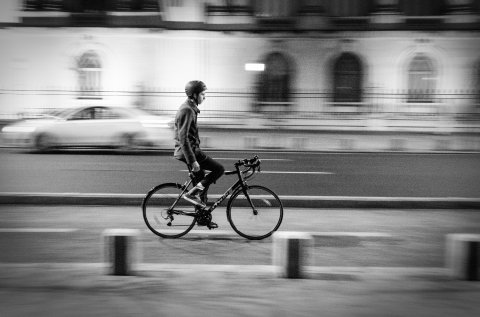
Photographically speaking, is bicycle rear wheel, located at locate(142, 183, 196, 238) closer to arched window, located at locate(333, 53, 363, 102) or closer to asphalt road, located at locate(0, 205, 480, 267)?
asphalt road, located at locate(0, 205, 480, 267)

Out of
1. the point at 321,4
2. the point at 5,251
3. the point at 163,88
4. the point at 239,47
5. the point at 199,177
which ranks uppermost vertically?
the point at 321,4

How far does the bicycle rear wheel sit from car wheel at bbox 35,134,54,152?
36.4ft

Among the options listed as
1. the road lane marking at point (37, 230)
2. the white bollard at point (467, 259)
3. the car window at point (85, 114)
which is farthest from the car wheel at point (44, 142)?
the white bollard at point (467, 259)

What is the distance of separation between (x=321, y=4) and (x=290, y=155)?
12.0 metres

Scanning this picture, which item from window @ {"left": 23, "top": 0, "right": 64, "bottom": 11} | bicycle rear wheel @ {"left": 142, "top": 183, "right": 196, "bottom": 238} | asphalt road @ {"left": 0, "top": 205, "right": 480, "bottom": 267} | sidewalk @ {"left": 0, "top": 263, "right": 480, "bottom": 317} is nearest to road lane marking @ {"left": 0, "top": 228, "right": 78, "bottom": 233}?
asphalt road @ {"left": 0, "top": 205, "right": 480, "bottom": 267}

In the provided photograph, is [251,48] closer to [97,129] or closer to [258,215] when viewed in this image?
[97,129]

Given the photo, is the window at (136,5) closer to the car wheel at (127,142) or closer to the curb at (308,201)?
the car wheel at (127,142)

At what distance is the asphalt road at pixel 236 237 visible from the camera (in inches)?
259

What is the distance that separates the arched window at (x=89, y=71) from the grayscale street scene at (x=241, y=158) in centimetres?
7

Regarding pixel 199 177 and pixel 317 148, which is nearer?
pixel 199 177

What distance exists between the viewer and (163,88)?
92.2 ft

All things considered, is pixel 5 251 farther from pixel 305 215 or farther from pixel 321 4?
pixel 321 4

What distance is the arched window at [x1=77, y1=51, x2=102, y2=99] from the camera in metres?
28.7

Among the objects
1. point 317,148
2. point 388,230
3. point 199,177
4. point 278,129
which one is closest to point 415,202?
point 388,230
